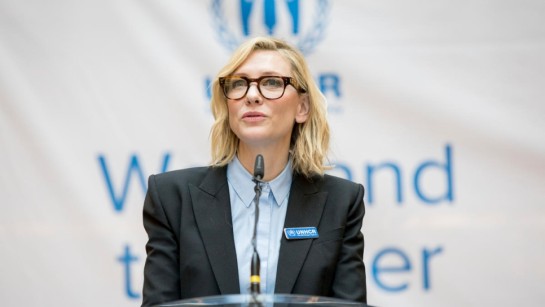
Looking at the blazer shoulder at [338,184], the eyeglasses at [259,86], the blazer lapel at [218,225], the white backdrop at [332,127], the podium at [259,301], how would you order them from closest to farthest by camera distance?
the podium at [259,301], the blazer lapel at [218,225], the eyeglasses at [259,86], the blazer shoulder at [338,184], the white backdrop at [332,127]

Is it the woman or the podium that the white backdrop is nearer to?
the woman

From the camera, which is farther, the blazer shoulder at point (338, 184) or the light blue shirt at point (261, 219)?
the blazer shoulder at point (338, 184)

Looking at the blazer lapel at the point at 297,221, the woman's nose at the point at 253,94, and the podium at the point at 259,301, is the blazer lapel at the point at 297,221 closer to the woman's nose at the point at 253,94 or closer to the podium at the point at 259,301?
the woman's nose at the point at 253,94

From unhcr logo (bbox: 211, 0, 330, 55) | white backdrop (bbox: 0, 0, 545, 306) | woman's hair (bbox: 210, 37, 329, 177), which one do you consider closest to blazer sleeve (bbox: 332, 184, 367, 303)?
woman's hair (bbox: 210, 37, 329, 177)

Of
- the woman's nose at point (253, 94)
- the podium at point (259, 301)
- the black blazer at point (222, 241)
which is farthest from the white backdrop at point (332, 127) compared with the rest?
the podium at point (259, 301)

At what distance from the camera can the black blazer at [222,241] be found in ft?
6.26

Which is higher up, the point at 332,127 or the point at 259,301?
the point at 332,127

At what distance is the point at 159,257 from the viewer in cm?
194

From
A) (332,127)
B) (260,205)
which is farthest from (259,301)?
(332,127)

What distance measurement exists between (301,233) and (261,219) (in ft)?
0.38

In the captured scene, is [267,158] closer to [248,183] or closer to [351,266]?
[248,183]

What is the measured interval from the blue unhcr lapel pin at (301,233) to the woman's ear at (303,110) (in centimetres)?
34

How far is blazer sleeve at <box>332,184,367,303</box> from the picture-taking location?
6.47 feet

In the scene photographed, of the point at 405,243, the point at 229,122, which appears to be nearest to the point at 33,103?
the point at 229,122
